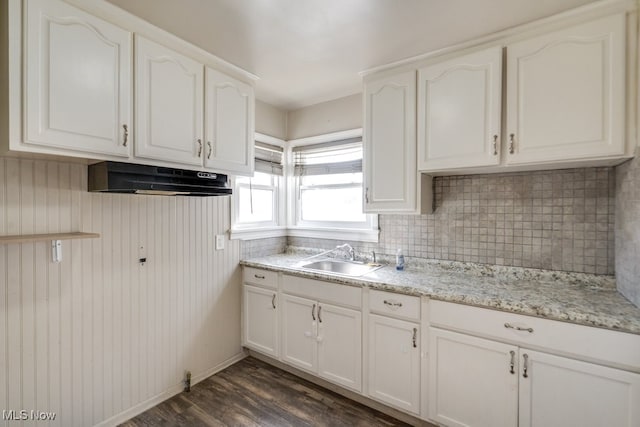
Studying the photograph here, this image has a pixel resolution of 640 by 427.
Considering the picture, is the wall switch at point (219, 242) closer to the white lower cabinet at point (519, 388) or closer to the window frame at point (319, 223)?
the window frame at point (319, 223)

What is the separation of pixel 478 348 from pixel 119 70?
2435mm

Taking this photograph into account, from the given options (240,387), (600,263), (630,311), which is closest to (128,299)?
(240,387)

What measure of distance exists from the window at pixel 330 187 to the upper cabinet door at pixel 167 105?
1305 millimetres

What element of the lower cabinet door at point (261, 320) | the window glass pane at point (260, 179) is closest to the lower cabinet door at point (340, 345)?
the lower cabinet door at point (261, 320)

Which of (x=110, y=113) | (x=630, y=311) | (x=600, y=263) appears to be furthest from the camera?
(x=600, y=263)

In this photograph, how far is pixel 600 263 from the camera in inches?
71.3

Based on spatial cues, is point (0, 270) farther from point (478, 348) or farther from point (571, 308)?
point (571, 308)

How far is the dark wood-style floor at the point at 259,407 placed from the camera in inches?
77.2

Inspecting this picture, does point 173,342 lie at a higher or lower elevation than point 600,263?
lower

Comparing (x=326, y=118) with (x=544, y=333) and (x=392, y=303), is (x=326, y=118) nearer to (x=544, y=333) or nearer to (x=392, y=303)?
(x=392, y=303)

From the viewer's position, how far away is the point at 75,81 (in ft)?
4.66

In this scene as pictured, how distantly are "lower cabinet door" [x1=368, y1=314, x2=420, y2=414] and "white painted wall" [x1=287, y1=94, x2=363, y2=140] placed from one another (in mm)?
1756

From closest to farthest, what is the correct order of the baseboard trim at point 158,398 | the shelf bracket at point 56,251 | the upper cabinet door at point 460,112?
1. the shelf bracket at point 56,251
2. the upper cabinet door at point 460,112
3. the baseboard trim at point 158,398

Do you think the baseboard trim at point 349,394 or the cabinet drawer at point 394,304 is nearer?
the cabinet drawer at point 394,304
